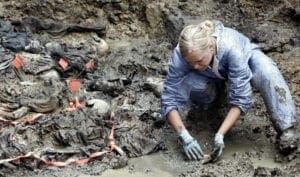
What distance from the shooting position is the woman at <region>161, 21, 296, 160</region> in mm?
4082

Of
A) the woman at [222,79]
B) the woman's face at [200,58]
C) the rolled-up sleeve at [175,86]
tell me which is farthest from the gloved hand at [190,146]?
the woman's face at [200,58]

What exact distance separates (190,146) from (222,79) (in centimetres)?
55

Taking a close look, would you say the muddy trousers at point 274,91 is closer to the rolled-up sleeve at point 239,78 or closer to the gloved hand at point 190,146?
the rolled-up sleeve at point 239,78

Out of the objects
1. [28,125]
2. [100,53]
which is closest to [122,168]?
[28,125]

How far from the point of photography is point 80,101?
5.01m

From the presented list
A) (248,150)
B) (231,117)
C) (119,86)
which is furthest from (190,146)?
(119,86)

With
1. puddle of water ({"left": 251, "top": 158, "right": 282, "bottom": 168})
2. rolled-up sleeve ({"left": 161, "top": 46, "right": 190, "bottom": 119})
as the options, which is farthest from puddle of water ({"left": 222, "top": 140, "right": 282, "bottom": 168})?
rolled-up sleeve ({"left": 161, "top": 46, "right": 190, "bottom": 119})

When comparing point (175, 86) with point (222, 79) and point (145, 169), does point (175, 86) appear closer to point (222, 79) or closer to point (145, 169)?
point (222, 79)

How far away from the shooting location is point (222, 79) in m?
4.47

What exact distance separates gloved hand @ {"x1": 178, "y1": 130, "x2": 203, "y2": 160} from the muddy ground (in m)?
0.09

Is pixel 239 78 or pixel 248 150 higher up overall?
pixel 239 78

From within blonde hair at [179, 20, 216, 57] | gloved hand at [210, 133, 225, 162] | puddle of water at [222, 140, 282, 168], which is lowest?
puddle of water at [222, 140, 282, 168]

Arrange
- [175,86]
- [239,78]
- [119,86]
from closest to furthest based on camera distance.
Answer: [239,78], [175,86], [119,86]

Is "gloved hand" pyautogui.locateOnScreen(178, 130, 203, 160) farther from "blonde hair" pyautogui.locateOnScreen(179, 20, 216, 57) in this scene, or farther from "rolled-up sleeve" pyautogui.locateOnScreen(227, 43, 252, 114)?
"blonde hair" pyautogui.locateOnScreen(179, 20, 216, 57)
